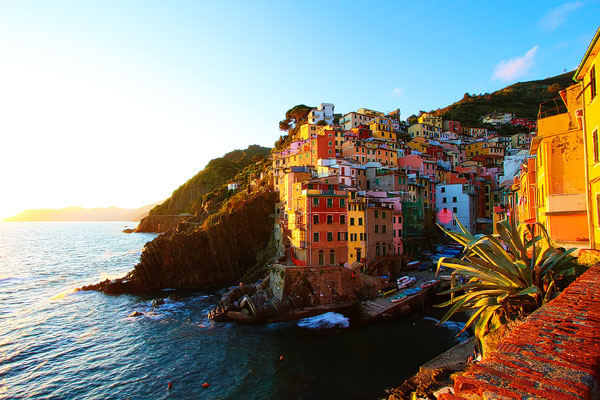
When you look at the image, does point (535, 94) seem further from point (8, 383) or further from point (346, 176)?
point (8, 383)

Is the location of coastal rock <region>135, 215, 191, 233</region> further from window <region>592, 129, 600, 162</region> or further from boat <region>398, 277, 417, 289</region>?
window <region>592, 129, 600, 162</region>

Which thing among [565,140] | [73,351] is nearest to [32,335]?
[73,351]

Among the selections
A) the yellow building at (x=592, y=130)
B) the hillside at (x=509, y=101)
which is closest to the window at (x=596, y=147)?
the yellow building at (x=592, y=130)

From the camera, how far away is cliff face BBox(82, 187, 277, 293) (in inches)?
2176

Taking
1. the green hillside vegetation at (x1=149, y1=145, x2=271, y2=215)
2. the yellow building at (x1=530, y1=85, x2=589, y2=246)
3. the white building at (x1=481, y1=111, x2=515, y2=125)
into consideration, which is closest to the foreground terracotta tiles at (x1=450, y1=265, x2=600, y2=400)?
the yellow building at (x1=530, y1=85, x2=589, y2=246)

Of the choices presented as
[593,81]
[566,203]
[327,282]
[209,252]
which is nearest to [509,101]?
[209,252]

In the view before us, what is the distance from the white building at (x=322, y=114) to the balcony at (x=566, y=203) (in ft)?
284

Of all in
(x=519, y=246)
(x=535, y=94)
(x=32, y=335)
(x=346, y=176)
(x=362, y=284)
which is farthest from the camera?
(x=535, y=94)

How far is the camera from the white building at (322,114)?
100856 millimetres

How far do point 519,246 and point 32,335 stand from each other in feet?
149

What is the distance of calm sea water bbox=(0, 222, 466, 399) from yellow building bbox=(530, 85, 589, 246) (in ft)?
49.9

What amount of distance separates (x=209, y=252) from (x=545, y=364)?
59742mm

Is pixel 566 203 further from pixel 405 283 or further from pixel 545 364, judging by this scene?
pixel 405 283

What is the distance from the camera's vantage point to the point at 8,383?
2611cm
